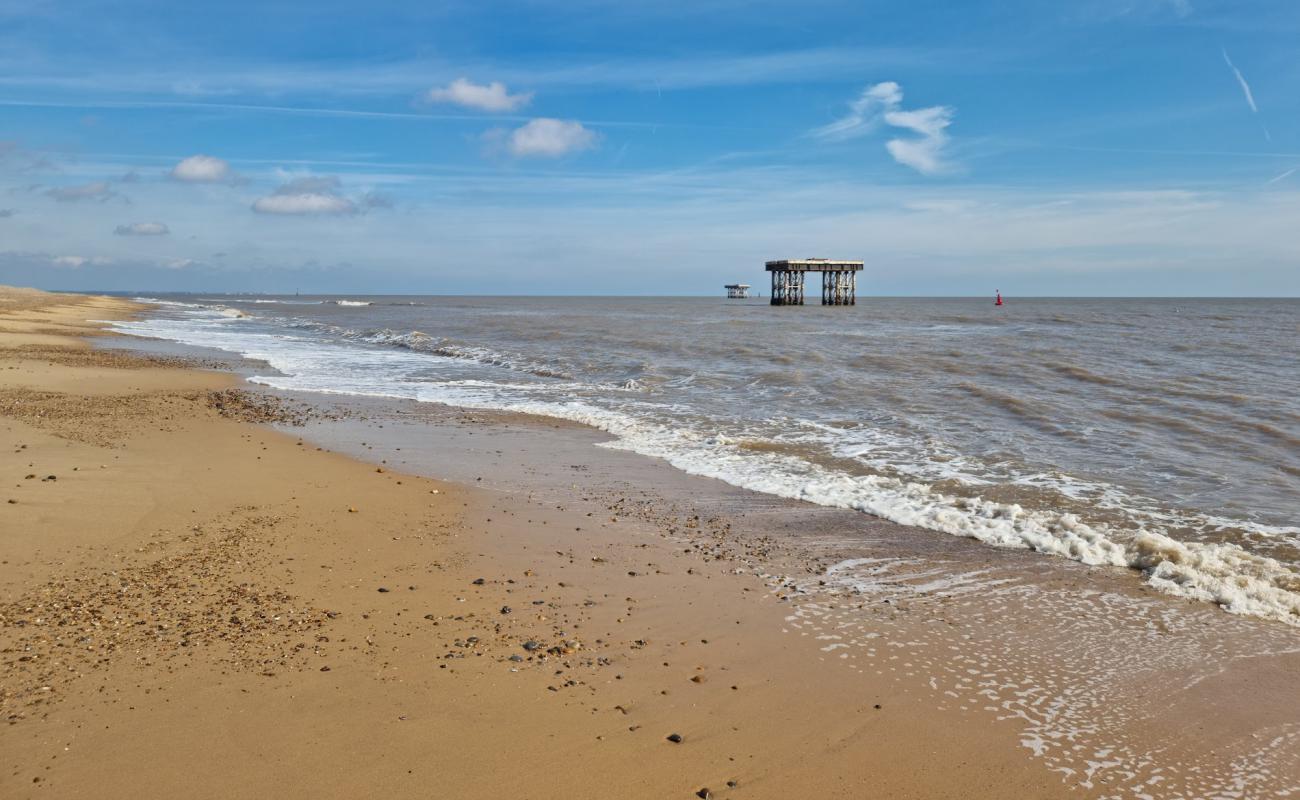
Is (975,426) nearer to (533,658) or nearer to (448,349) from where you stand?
(533,658)

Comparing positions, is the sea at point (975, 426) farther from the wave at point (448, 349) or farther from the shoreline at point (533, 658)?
the shoreline at point (533, 658)

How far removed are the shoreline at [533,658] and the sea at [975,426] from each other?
0.91m

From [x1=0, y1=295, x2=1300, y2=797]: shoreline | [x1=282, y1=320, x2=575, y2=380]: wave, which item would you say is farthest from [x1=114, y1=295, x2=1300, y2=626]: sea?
[x1=0, y1=295, x2=1300, y2=797]: shoreline

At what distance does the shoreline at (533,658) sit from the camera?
3664mm

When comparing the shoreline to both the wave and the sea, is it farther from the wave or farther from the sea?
the wave

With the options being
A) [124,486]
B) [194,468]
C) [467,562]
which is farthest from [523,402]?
Answer: [467,562]

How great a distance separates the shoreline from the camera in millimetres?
3664

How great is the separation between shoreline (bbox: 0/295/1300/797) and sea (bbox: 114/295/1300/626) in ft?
2.97

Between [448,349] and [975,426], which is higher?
[448,349]

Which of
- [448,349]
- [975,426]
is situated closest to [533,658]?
[975,426]

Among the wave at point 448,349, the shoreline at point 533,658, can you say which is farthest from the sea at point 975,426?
the shoreline at point 533,658

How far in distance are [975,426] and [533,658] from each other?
11.5 metres

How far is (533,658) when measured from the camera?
4703mm

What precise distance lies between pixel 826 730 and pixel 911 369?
21396mm
